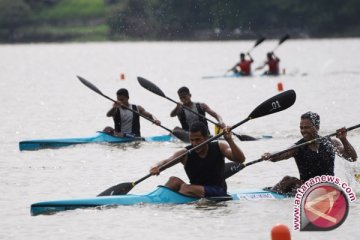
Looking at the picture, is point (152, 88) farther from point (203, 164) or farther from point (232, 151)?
point (232, 151)

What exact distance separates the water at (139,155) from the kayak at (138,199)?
11cm

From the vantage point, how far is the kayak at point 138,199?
16.0 m

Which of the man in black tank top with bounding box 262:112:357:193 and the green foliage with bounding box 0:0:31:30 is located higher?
the green foliage with bounding box 0:0:31:30

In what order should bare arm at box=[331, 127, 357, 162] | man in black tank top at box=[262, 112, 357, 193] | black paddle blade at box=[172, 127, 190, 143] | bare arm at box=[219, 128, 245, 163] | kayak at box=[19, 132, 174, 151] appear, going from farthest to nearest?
kayak at box=[19, 132, 174, 151] → black paddle blade at box=[172, 127, 190, 143] → man in black tank top at box=[262, 112, 357, 193] → bare arm at box=[331, 127, 357, 162] → bare arm at box=[219, 128, 245, 163]

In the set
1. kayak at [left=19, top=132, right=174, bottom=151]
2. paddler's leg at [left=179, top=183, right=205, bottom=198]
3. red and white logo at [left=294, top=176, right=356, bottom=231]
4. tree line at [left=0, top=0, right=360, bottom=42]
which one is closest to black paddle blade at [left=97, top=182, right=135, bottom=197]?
paddler's leg at [left=179, top=183, right=205, bottom=198]

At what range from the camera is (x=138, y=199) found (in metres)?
16.4

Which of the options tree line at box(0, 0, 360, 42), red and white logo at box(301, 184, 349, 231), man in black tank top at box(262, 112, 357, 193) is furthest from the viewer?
tree line at box(0, 0, 360, 42)

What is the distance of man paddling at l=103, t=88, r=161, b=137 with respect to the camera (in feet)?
80.5

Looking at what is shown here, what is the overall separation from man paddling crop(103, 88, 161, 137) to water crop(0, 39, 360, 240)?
1.38 feet

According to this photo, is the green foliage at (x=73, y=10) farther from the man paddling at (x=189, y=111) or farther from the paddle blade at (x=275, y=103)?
the paddle blade at (x=275, y=103)

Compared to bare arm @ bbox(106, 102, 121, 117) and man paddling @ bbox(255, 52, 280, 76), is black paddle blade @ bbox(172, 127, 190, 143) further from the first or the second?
man paddling @ bbox(255, 52, 280, 76)

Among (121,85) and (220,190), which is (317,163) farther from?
(121,85)

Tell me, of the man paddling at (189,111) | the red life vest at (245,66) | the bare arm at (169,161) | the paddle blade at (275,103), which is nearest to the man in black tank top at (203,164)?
the bare arm at (169,161)

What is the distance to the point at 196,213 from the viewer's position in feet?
52.9
